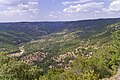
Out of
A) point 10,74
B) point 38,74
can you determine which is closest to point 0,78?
point 10,74

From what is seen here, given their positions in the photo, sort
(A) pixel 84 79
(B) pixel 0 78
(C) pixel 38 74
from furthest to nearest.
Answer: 1. (C) pixel 38 74
2. (B) pixel 0 78
3. (A) pixel 84 79

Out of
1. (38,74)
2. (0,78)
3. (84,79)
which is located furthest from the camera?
(38,74)

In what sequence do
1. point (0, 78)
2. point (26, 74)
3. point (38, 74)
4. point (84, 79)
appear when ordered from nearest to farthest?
point (84, 79) < point (0, 78) < point (26, 74) < point (38, 74)

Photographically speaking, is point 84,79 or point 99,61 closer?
point 84,79

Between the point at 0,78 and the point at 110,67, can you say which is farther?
the point at 110,67

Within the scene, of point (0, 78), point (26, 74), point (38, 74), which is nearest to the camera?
point (0, 78)

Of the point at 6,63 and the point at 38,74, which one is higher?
the point at 6,63

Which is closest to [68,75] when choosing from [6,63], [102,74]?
[102,74]

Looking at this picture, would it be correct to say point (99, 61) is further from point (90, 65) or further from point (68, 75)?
point (68, 75)

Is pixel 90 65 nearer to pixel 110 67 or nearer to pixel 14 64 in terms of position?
pixel 110 67
